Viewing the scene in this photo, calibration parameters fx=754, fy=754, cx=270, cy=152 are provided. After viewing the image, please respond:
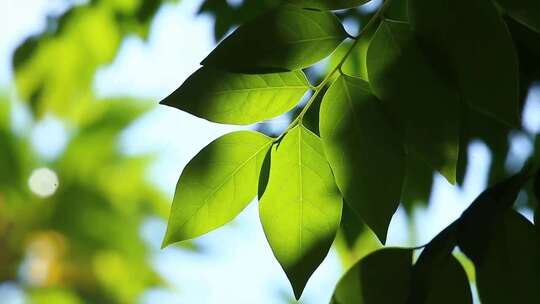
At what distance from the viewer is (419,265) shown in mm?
529

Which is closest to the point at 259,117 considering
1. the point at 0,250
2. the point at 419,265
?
the point at 419,265

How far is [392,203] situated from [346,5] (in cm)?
13

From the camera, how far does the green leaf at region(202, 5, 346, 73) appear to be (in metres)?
0.46

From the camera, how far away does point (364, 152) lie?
0.46 meters

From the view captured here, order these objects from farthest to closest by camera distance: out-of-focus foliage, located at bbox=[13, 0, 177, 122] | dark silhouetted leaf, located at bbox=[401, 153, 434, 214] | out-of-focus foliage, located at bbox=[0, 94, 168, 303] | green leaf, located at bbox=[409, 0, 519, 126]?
out-of-focus foliage, located at bbox=[0, 94, 168, 303], out-of-focus foliage, located at bbox=[13, 0, 177, 122], dark silhouetted leaf, located at bbox=[401, 153, 434, 214], green leaf, located at bbox=[409, 0, 519, 126]

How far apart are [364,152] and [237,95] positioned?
0.32ft

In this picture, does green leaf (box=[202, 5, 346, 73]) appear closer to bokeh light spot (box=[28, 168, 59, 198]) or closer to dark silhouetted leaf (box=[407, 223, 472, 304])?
dark silhouetted leaf (box=[407, 223, 472, 304])

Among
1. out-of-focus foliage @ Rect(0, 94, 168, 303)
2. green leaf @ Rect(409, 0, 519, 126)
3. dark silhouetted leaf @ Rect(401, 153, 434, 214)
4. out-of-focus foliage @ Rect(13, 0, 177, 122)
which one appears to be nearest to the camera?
green leaf @ Rect(409, 0, 519, 126)

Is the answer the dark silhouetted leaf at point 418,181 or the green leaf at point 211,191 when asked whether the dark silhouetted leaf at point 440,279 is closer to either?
the green leaf at point 211,191

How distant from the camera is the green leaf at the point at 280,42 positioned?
461mm

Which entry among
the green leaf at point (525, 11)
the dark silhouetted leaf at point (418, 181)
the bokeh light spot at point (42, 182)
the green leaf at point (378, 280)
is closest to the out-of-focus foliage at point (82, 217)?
the bokeh light spot at point (42, 182)

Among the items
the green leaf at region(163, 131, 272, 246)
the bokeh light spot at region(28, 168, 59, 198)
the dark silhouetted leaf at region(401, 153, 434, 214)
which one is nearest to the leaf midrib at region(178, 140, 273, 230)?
the green leaf at region(163, 131, 272, 246)

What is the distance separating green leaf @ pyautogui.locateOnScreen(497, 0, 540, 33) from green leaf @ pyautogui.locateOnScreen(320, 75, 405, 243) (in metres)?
0.10

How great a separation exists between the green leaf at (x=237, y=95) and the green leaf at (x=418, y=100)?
0.07 metres
